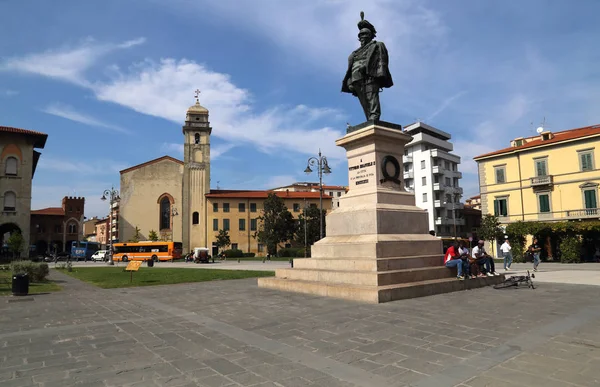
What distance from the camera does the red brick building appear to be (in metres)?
77.2

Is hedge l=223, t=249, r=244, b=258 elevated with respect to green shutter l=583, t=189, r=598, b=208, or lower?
lower

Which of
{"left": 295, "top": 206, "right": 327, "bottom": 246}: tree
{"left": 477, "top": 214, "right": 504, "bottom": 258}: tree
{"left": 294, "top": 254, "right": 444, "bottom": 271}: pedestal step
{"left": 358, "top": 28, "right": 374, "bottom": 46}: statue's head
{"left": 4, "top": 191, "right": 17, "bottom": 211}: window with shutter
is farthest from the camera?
{"left": 295, "top": 206, "right": 327, "bottom": 246}: tree

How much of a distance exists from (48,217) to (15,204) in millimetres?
34589

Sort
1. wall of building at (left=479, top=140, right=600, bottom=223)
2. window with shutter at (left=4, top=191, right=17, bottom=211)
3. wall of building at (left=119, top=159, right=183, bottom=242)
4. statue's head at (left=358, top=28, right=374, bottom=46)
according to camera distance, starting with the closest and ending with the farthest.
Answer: statue's head at (left=358, top=28, right=374, bottom=46) < wall of building at (left=479, top=140, right=600, bottom=223) < window with shutter at (left=4, top=191, right=17, bottom=211) < wall of building at (left=119, top=159, right=183, bottom=242)

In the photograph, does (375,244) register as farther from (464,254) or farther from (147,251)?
(147,251)

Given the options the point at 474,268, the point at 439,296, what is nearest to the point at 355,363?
the point at 439,296

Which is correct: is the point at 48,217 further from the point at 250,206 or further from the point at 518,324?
the point at 518,324

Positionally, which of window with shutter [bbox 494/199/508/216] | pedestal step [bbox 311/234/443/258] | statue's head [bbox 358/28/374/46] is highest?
statue's head [bbox 358/28/374/46]

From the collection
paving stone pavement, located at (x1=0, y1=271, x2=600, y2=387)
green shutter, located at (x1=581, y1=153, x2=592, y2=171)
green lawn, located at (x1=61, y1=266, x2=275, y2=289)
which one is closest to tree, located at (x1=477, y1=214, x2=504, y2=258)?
green shutter, located at (x1=581, y1=153, x2=592, y2=171)

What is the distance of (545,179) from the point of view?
1515 inches

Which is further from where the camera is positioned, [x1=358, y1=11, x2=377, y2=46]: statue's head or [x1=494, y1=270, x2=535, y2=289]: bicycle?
[x1=358, y1=11, x2=377, y2=46]: statue's head

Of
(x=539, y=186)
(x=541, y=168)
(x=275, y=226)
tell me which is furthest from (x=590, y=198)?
(x=275, y=226)

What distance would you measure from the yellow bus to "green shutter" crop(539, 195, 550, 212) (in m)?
44.5

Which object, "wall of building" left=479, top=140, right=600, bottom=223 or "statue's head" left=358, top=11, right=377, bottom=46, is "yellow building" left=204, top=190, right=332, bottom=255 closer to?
"wall of building" left=479, top=140, right=600, bottom=223
